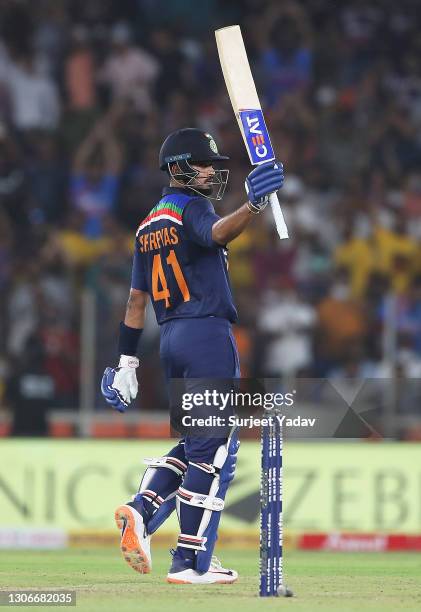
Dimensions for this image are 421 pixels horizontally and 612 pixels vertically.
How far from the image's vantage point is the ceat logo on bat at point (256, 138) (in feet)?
24.0

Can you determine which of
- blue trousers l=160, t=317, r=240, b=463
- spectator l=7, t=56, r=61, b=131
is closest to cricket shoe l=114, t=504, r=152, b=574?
blue trousers l=160, t=317, r=240, b=463

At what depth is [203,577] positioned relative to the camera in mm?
7793

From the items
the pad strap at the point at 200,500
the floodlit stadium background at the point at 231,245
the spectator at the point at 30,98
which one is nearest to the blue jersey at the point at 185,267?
the pad strap at the point at 200,500

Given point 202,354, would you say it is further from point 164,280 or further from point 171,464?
point 171,464

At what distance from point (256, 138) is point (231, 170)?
882 centimetres

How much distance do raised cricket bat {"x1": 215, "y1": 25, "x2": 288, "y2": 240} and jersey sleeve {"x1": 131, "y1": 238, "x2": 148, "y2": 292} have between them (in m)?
0.93

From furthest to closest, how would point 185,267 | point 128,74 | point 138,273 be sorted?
point 128,74 → point 138,273 → point 185,267

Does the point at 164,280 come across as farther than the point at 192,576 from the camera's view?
Yes

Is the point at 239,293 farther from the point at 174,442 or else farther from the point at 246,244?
the point at 174,442

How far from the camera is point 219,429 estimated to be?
7609 millimetres

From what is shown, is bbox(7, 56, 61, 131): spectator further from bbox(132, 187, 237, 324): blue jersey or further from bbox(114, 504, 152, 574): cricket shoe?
bbox(114, 504, 152, 574): cricket shoe

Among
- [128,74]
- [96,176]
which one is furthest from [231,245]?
[128,74]

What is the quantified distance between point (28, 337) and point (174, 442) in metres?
2.14

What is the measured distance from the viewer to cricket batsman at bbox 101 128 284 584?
7723 millimetres
